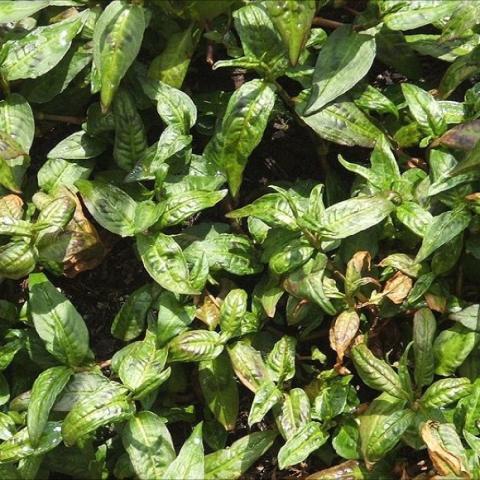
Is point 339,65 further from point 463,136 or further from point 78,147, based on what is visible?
point 78,147

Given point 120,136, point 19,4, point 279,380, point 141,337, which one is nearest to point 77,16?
point 19,4

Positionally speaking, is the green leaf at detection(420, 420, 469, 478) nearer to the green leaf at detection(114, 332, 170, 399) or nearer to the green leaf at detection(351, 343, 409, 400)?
the green leaf at detection(351, 343, 409, 400)

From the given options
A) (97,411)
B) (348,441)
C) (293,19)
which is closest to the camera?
(293,19)

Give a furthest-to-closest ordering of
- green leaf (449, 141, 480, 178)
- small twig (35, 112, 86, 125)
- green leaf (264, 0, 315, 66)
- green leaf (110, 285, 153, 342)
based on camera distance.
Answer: small twig (35, 112, 86, 125)
green leaf (110, 285, 153, 342)
green leaf (449, 141, 480, 178)
green leaf (264, 0, 315, 66)

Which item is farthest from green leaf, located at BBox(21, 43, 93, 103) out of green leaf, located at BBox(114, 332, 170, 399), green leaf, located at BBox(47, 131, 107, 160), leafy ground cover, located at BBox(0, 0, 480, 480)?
green leaf, located at BBox(114, 332, 170, 399)

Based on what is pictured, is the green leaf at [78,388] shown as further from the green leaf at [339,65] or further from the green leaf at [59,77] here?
the green leaf at [339,65]

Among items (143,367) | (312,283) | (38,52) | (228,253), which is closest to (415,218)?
(312,283)
